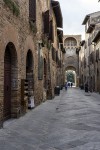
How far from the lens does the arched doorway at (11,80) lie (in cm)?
1216

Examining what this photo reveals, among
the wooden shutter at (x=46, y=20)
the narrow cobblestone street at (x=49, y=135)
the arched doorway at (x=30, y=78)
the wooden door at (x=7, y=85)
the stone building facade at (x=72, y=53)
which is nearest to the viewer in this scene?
the narrow cobblestone street at (x=49, y=135)

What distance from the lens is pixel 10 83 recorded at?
41.3 ft

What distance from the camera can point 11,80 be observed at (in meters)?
12.6

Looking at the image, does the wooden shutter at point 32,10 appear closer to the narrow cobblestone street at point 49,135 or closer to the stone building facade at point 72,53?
the narrow cobblestone street at point 49,135

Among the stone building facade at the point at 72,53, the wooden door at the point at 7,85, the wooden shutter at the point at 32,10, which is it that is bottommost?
the wooden door at the point at 7,85

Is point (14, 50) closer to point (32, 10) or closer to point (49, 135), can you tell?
point (49, 135)

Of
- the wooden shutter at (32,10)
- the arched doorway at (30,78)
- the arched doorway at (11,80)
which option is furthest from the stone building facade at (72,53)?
the arched doorway at (11,80)

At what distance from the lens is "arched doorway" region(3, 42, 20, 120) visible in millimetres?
12156

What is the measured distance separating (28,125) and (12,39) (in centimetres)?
283

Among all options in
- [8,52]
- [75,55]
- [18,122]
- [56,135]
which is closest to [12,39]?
[8,52]

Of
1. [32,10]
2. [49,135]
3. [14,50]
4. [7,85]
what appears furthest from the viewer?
[32,10]

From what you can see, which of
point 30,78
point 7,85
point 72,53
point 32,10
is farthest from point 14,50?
point 72,53

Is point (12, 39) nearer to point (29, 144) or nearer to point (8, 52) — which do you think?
point (8, 52)

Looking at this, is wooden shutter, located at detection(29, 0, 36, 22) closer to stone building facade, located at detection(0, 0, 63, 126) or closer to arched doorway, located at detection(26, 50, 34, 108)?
stone building facade, located at detection(0, 0, 63, 126)
